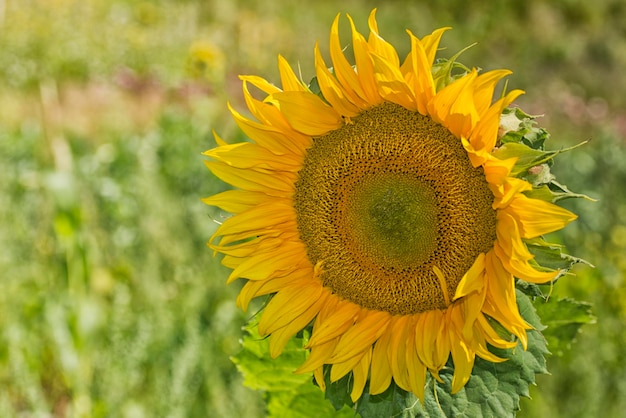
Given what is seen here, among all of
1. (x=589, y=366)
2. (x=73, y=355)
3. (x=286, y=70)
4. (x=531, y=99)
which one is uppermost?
(x=286, y=70)

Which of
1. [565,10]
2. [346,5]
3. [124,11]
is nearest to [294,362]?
[124,11]

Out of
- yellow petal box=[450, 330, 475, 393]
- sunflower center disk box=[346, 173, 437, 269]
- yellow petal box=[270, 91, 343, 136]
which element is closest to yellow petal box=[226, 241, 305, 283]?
sunflower center disk box=[346, 173, 437, 269]

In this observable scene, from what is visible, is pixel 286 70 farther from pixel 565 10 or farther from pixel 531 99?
pixel 565 10

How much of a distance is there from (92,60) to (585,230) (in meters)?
5.78

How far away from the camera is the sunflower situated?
116cm

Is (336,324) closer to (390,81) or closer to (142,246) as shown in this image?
(390,81)

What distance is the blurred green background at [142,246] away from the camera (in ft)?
9.75

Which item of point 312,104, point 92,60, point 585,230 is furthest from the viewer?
point 92,60

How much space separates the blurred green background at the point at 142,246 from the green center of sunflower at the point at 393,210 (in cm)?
24

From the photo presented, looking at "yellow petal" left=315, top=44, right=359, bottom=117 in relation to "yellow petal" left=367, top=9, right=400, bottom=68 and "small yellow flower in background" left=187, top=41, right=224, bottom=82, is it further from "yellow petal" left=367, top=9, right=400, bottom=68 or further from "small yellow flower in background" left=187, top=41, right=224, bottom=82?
"small yellow flower in background" left=187, top=41, right=224, bottom=82

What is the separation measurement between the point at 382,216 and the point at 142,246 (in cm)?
319

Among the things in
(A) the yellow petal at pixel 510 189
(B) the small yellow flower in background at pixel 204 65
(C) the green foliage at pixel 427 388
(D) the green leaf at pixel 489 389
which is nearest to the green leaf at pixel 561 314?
(C) the green foliage at pixel 427 388

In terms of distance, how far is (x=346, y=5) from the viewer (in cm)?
1426

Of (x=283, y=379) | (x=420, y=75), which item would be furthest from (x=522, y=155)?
(x=283, y=379)
